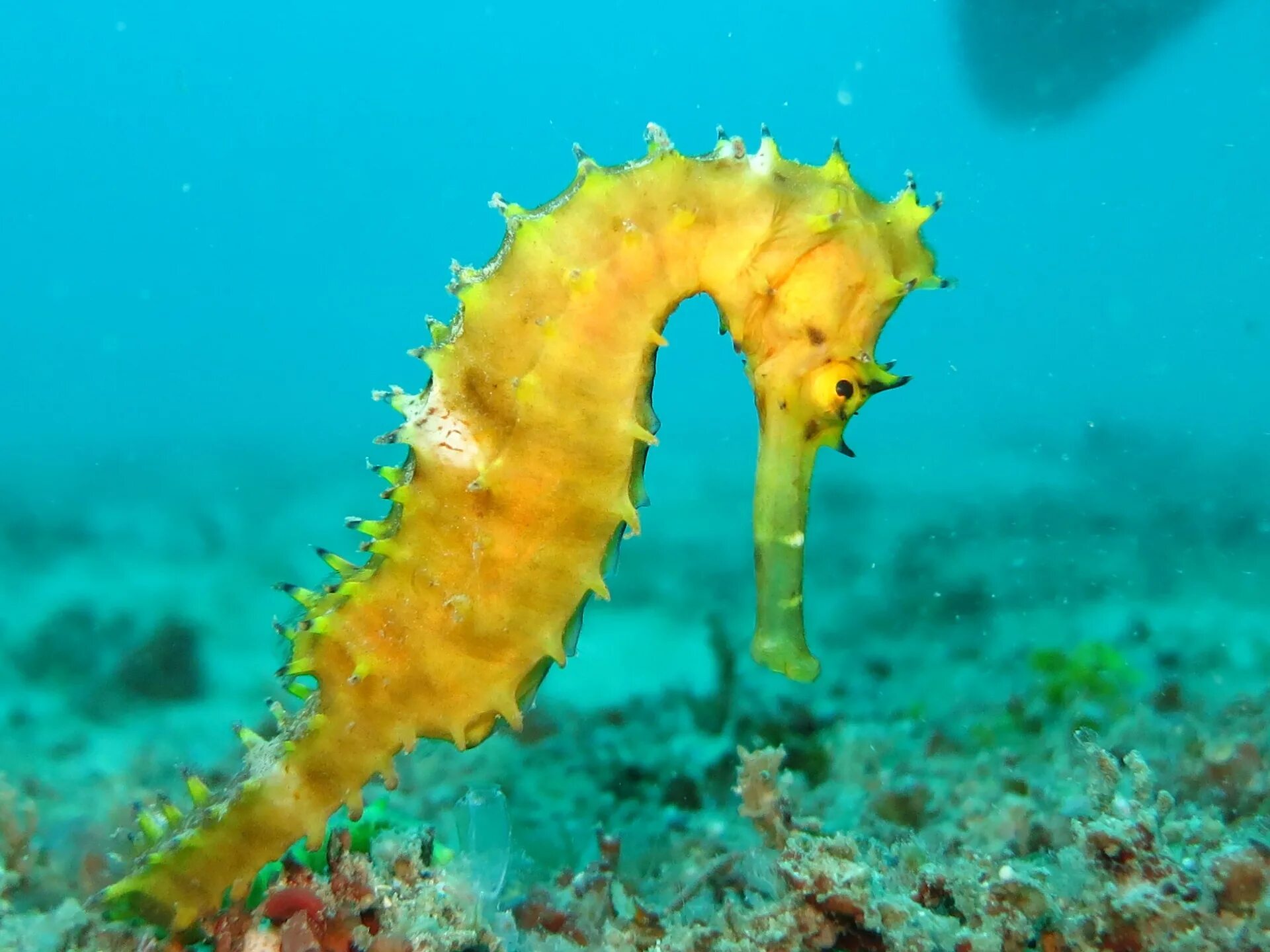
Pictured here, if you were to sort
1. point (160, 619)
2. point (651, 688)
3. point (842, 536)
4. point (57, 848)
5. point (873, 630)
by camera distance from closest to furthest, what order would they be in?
point (57, 848), point (651, 688), point (873, 630), point (160, 619), point (842, 536)

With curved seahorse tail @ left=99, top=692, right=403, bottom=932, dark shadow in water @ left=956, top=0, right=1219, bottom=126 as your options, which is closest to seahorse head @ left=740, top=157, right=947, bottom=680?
curved seahorse tail @ left=99, top=692, right=403, bottom=932

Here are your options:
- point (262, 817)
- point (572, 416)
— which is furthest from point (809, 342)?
point (262, 817)

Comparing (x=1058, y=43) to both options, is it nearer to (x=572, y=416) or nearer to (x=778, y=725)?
(x=778, y=725)

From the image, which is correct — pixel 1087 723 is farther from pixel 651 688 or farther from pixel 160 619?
pixel 160 619

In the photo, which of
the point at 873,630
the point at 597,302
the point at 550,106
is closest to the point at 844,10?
the point at 550,106

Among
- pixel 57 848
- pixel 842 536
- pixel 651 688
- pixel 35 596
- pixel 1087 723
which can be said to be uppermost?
pixel 35 596

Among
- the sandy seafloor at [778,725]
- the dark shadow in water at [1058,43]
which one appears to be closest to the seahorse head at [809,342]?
the sandy seafloor at [778,725]
